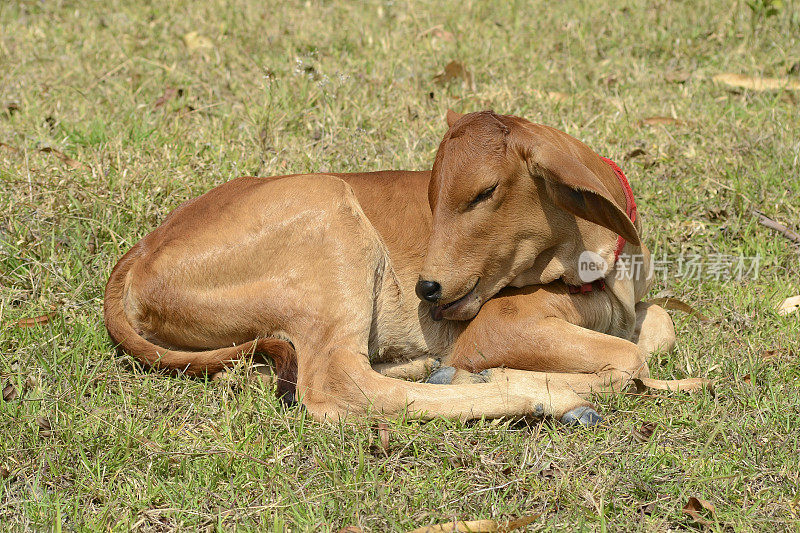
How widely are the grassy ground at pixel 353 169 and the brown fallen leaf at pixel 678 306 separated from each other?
0.08 meters

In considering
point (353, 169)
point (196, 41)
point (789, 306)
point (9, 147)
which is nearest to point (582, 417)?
point (789, 306)

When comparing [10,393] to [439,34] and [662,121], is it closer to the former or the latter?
[662,121]

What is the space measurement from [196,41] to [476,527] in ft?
18.3

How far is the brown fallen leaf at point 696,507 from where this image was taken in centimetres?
326

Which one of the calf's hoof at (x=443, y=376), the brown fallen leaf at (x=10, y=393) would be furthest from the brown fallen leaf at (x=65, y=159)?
the calf's hoof at (x=443, y=376)

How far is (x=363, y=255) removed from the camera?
13.8 ft

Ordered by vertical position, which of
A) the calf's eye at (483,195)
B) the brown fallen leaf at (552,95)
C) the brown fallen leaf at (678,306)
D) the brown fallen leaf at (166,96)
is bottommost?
the brown fallen leaf at (678,306)

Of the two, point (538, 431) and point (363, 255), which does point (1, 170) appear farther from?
point (538, 431)

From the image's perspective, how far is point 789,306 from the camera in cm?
491

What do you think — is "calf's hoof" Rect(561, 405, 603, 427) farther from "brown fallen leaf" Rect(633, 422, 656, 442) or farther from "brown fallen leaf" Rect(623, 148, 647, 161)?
"brown fallen leaf" Rect(623, 148, 647, 161)

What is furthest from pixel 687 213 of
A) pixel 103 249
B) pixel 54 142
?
pixel 54 142

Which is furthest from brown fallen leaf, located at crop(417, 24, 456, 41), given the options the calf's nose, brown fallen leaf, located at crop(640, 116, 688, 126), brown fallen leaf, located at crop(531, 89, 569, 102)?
the calf's nose

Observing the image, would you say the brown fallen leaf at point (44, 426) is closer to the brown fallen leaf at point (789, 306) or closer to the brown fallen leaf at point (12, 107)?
the brown fallen leaf at point (12, 107)

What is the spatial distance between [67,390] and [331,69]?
3668 millimetres
